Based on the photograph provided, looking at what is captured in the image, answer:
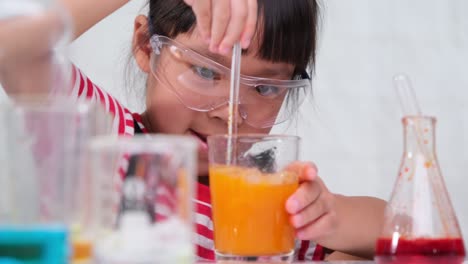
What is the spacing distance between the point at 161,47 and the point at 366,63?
44.2 inches

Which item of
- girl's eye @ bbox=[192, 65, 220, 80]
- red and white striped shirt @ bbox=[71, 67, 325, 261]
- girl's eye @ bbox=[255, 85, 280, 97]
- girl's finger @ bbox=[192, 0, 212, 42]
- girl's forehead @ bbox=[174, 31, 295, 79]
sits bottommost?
red and white striped shirt @ bbox=[71, 67, 325, 261]

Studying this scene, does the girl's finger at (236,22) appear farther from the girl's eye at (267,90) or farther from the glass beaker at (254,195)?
the girl's eye at (267,90)

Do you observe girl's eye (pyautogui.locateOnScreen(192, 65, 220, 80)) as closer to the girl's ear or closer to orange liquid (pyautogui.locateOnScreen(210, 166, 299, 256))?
the girl's ear

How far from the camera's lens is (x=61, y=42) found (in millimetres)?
622

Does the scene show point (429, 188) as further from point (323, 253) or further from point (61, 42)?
point (323, 253)

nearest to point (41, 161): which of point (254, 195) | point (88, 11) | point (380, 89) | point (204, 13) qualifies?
point (254, 195)

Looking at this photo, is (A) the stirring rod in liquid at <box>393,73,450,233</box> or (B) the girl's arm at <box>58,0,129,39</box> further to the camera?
(B) the girl's arm at <box>58,0,129,39</box>

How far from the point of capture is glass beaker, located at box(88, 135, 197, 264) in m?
0.49

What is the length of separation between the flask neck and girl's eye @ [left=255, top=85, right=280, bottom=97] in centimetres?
55

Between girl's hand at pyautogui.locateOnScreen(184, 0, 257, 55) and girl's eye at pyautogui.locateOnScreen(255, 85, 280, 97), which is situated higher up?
girl's hand at pyautogui.locateOnScreen(184, 0, 257, 55)

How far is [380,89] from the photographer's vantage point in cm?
237

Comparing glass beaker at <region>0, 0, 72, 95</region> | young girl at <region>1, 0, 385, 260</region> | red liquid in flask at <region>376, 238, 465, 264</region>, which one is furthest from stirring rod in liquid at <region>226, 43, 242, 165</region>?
glass beaker at <region>0, 0, 72, 95</region>

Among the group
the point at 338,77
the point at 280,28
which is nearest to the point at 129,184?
the point at 280,28

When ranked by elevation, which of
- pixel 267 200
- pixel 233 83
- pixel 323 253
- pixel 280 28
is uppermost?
pixel 280 28
